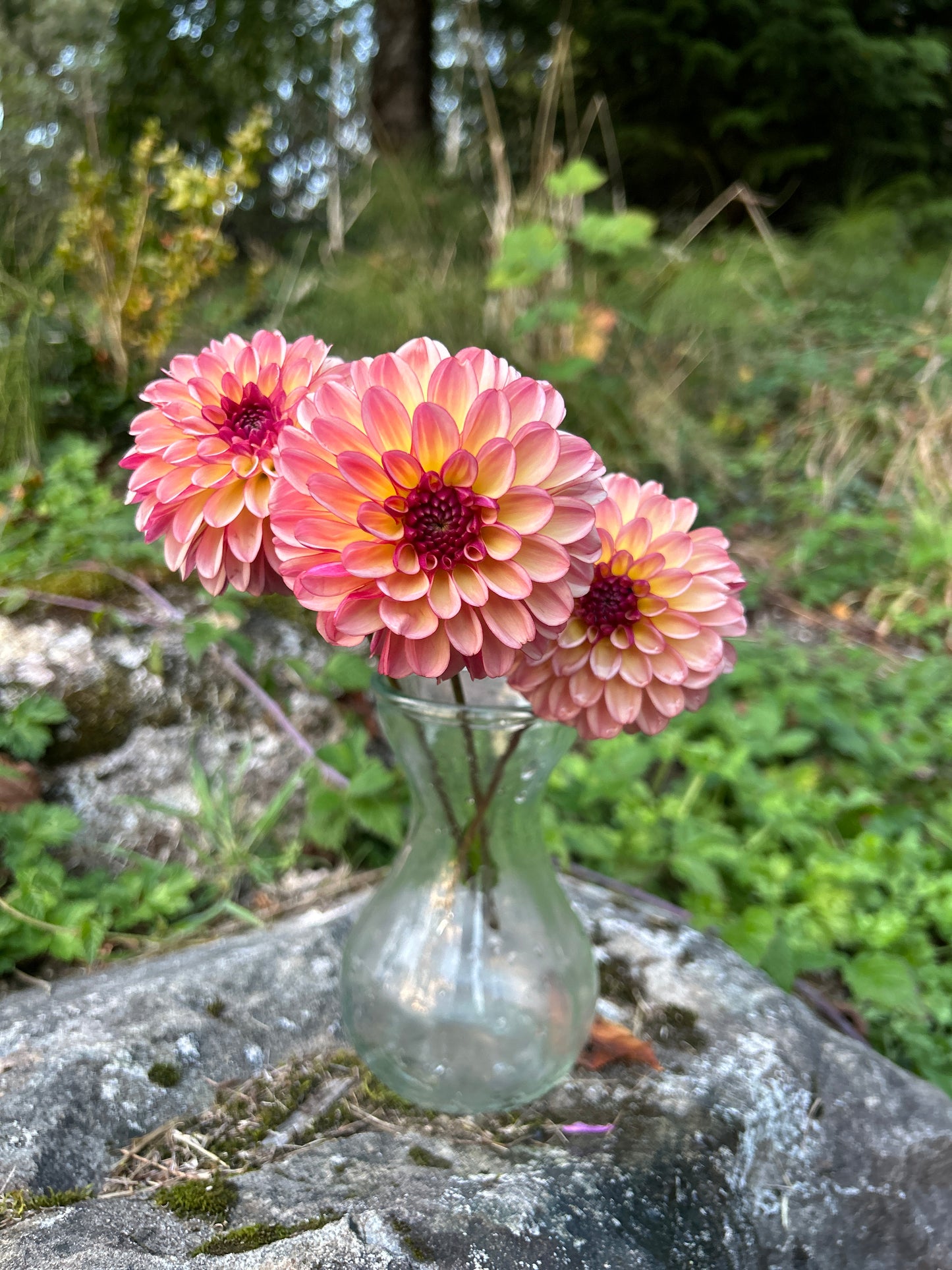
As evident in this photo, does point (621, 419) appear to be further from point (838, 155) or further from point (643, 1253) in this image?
point (838, 155)

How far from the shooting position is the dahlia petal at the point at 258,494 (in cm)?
59

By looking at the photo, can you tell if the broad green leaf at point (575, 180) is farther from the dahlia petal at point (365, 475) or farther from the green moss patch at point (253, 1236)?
the green moss patch at point (253, 1236)

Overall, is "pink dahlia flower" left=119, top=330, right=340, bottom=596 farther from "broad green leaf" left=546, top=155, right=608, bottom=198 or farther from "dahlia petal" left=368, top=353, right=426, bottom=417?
"broad green leaf" left=546, top=155, right=608, bottom=198

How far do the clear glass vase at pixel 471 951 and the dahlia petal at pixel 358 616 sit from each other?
0.99 ft

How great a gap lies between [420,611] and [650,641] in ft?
0.74

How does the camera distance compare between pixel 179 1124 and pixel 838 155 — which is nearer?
pixel 179 1124

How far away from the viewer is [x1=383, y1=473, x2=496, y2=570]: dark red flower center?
53cm

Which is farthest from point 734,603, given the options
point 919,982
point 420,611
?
point 919,982

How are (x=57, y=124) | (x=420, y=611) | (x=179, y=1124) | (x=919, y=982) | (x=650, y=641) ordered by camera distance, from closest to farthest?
(x=420, y=611)
(x=650, y=641)
(x=179, y=1124)
(x=919, y=982)
(x=57, y=124)

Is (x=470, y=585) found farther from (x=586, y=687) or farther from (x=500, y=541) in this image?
(x=586, y=687)

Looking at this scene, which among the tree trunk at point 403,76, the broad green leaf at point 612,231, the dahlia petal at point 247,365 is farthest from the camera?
the tree trunk at point 403,76

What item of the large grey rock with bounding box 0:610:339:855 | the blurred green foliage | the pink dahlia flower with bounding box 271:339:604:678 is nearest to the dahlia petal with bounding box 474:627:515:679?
the pink dahlia flower with bounding box 271:339:604:678

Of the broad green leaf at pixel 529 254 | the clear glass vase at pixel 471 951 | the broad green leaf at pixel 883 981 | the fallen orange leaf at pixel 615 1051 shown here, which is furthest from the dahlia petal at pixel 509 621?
the broad green leaf at pixel 529 254

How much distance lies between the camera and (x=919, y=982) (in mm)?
1548
